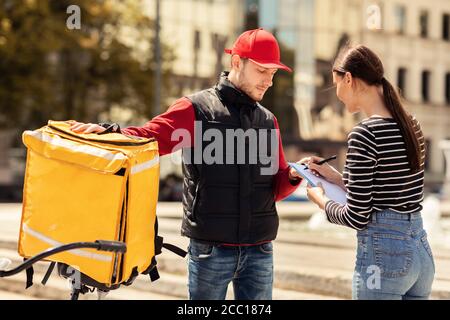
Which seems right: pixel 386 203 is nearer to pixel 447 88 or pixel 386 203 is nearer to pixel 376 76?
pixel 376 76

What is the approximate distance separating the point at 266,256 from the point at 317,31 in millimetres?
44824

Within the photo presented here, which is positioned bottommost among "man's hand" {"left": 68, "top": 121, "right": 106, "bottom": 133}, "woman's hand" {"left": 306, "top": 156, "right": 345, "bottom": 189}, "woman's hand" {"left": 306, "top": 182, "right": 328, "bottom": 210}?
"woman's hand" {"left": 306, "top": 182, "right": 328, "bottom": 210}

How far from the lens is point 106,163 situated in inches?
124

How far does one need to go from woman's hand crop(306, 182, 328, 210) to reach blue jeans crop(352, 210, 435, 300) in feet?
0.71

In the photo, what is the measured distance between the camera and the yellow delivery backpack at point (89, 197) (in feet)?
10.4

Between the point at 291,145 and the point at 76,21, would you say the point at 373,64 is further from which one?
the point at 291,145

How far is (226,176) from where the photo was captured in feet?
12.8

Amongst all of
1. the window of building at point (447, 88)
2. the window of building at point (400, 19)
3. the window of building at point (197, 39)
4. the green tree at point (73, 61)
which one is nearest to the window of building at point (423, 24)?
the window of building at point (400, 19)

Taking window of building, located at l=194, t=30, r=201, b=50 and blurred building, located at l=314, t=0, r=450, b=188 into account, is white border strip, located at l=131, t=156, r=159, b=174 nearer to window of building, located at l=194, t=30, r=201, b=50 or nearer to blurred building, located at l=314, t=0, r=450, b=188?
blurred building, located at l=314, t=0, r=450, b=188

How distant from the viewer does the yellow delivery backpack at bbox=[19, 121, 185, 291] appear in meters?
3.16

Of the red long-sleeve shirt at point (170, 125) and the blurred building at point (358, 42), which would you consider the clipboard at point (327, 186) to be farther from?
the blurred building at point (358, 42)

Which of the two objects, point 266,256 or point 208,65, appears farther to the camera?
point 208,65

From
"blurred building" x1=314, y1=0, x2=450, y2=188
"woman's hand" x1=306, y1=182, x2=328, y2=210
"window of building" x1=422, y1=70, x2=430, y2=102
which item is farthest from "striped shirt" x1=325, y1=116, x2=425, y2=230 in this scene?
"window of building" x1=422, y1=70, x2=430, y2=102

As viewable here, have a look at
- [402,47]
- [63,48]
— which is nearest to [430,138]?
[402,47]
